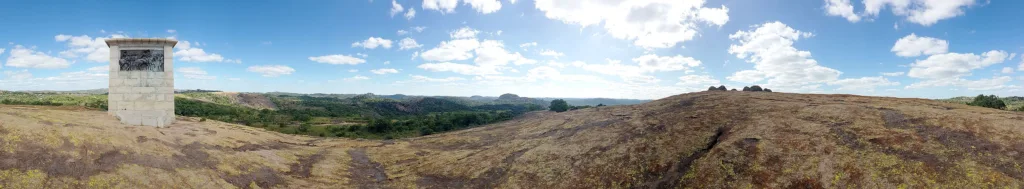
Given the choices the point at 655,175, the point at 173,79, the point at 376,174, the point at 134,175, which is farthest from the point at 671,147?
the point at 173,79

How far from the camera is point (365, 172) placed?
30.7m

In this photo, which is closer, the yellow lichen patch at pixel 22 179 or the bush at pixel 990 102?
the yellow lichen patch at pixel 22 179

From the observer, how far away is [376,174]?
30.2m

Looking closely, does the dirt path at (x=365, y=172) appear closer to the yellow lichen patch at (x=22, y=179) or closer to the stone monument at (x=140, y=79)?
the yellow lichen patch at (x=22, y=179)

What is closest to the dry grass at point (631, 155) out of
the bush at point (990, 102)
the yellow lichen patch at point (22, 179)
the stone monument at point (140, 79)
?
the yellow lichen patch at point (22, 179)

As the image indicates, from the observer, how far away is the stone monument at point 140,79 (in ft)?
93.3

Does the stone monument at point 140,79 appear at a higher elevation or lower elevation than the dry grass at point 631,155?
higher

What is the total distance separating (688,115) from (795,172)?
45.7ft

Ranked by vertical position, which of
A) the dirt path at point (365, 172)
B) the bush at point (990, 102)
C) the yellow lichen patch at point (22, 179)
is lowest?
the dirt path at point (365, 172)

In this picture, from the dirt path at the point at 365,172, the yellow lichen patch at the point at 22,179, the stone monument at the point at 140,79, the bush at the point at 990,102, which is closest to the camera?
the yellow lichen patch at the point at 22,179

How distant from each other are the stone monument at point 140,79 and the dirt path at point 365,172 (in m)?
14.1

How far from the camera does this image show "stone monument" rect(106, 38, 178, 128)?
28.4 m

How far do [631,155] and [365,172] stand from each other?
19.4 m

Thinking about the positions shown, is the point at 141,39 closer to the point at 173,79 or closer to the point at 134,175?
the point at 173,79
